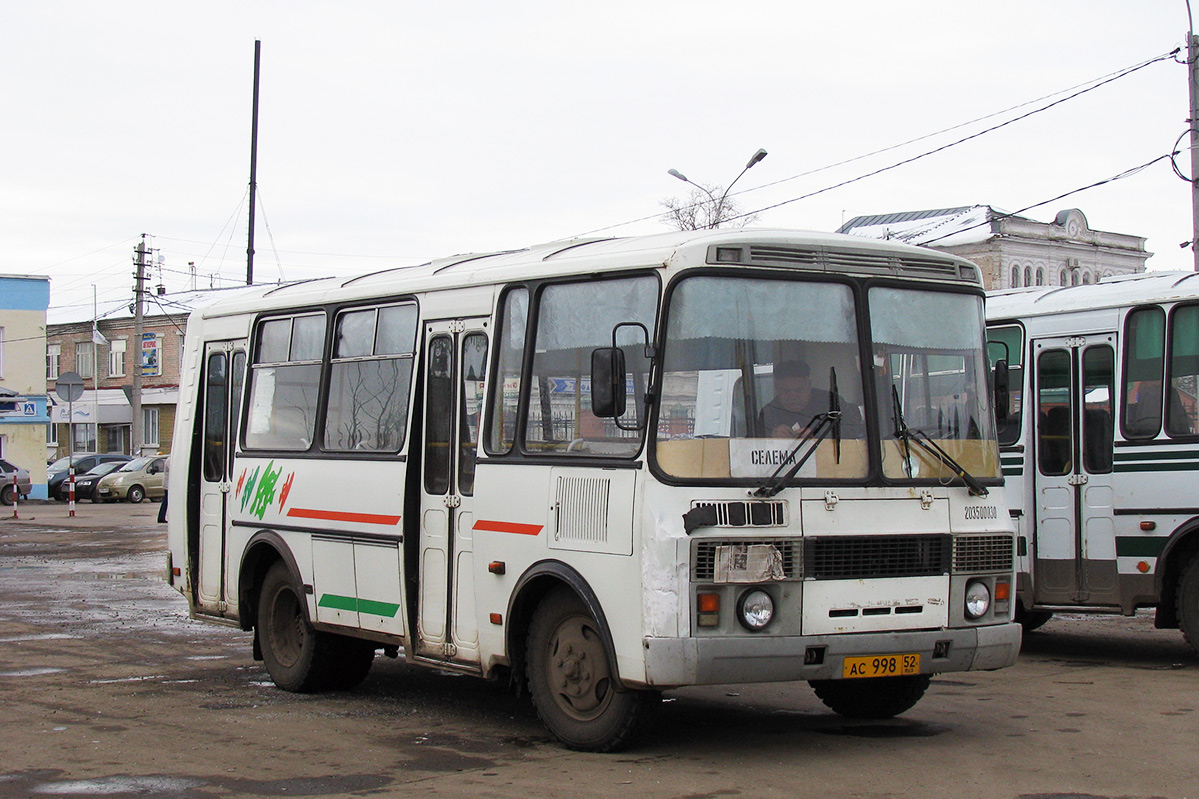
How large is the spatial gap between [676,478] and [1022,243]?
235 ft

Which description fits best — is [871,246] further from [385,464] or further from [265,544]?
[265,544]

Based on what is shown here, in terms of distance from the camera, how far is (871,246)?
28.5 feet

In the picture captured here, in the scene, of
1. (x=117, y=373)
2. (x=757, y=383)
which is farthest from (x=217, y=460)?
(x=117, y=373)

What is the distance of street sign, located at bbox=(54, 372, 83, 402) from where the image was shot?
37.8 m

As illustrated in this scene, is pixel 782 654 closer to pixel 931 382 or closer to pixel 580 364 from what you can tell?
pixel 931 382

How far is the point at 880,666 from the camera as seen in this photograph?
26.9 ft

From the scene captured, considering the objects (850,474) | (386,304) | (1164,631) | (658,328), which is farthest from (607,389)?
(1164,631)

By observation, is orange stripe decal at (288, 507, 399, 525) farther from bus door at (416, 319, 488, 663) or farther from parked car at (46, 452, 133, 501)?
parked car at (46, 452, 133, 501)

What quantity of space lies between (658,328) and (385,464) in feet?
9.04

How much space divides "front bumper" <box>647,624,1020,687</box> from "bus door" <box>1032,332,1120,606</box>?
4438mm

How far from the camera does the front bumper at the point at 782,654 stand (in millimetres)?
7766

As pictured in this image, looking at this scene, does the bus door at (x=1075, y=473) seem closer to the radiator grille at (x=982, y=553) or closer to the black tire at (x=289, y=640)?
the radiator grille at (x=982, y=553)

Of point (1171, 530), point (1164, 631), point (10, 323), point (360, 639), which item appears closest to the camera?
point (360, 639)

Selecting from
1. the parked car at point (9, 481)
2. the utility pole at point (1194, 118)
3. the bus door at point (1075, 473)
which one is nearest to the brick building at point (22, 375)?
the parked car at point (9, 481)
